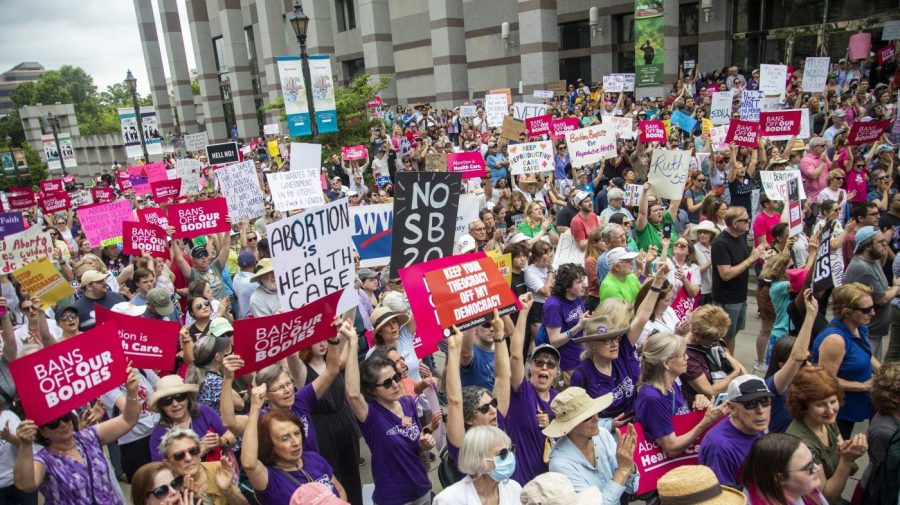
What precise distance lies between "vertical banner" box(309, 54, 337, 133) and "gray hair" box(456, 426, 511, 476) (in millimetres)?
12045

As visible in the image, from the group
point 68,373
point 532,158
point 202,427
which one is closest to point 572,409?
point 202,427

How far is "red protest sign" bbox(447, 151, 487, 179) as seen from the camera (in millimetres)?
11577

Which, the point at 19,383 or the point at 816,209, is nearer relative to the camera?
the point at 19,383

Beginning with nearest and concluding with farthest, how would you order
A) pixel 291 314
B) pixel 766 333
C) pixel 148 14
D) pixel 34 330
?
pixel 291 314 < pixel 34 330 < pixel 766 333 < pixel 148 14

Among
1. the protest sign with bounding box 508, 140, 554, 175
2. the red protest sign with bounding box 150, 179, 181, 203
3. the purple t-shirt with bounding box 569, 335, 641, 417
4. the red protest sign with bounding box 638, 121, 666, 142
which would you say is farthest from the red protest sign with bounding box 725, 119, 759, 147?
the red protest sign with bounding box 150, 179, 181, 203

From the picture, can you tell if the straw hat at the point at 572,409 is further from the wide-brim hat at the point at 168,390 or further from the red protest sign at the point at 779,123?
the red protest sign at the point at 779,123

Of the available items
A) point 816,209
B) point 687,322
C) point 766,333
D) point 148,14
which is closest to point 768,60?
point 816,209

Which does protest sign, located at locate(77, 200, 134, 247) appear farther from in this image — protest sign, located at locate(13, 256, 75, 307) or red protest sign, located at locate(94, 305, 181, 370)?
red protest sign, located at locate(94, 305, 181, 370)

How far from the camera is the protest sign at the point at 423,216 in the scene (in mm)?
5234

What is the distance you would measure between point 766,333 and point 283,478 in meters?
5.54

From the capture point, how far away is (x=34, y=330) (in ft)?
20.2

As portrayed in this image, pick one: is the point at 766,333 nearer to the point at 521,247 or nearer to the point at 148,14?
the point at 521,247

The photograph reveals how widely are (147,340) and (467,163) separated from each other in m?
7.75

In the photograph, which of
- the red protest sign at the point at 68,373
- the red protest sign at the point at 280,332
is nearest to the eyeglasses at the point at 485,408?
the red protest sign at the point at 280,332
